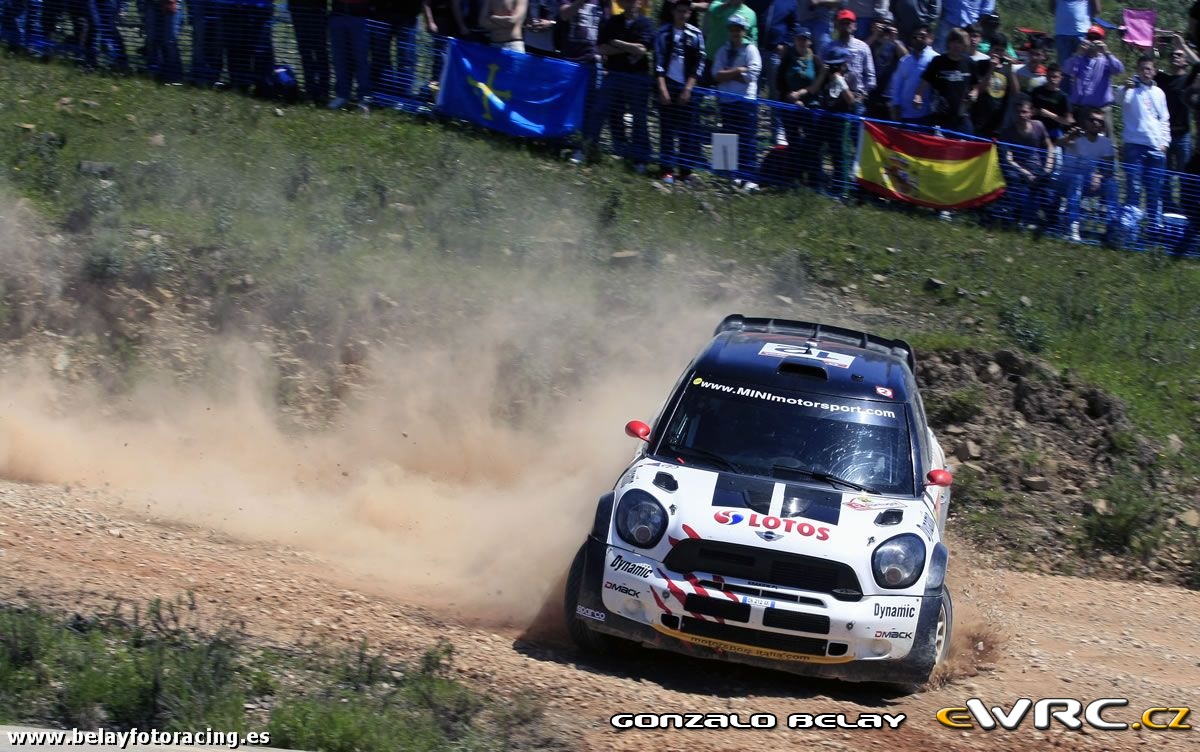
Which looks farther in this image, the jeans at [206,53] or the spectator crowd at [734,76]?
the jeans at [206,53]

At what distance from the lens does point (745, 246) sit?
15.5 meters

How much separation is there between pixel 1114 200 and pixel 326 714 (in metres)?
14.1

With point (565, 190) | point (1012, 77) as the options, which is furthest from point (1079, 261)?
point (565, 190)

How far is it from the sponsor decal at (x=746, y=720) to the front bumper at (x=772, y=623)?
285 mm

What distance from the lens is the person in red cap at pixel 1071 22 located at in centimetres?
1811

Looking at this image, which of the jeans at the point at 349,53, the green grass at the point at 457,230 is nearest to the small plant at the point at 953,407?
the green grass at the point at 457,230

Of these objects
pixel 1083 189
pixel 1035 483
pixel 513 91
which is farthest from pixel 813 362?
pixel 1083 189

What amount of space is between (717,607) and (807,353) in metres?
2.14

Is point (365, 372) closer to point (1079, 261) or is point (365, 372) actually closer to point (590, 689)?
point (590, 689)

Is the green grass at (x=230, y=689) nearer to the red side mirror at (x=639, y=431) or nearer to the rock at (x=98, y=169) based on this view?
the red side mirror at (x=639, y=431)

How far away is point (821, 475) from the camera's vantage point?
305 inches

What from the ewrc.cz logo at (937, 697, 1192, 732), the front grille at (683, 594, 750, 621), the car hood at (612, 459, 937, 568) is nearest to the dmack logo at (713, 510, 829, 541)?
the car hood at (612, 459, 937, 568)

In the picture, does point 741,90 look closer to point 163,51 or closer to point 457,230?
point 457,230

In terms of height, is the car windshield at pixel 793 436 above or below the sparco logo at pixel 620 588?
above
